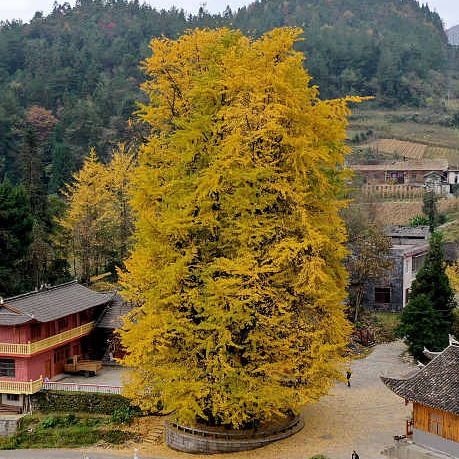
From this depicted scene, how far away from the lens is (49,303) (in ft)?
91.8

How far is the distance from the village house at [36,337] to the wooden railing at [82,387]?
1.64ft

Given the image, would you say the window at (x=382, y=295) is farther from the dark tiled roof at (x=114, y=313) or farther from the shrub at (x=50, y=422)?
the shrub at (x=50, y=422)

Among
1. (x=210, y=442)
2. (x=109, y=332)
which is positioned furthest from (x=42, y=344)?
(x=210, y=442)

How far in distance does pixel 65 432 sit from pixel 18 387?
351 cm

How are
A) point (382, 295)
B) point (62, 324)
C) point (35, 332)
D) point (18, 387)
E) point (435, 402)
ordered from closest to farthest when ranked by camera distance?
1. point (435, 402)
2. point (18, 387)
3. point (35, 332)
4. point (62, 324)
5. point (382, 295)

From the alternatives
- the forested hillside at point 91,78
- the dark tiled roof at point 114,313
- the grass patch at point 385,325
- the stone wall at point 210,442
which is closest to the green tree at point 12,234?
the forested hillside at point 91,78

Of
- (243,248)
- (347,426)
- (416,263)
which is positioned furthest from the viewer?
(416,263)

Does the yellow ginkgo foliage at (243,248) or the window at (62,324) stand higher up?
the yellow ginkgo foliage at (243,248)

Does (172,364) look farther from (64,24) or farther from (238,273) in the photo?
(64,24)

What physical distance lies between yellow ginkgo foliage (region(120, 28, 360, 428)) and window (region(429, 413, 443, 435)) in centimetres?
290

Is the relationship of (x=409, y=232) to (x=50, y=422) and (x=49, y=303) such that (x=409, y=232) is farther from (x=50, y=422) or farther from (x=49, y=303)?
(x=50, y=422)

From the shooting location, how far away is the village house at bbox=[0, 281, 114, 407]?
1017 inches

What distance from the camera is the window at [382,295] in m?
38.6

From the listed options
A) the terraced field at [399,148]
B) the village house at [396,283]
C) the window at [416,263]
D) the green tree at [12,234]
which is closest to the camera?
the green tree at [12,234]
